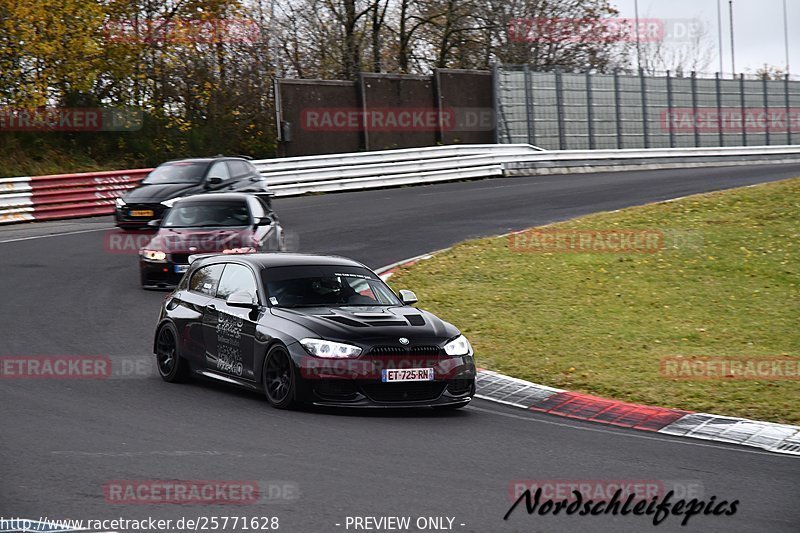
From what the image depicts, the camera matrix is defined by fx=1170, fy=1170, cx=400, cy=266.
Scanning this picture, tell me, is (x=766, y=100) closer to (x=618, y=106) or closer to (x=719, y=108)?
(x=719, y=108)

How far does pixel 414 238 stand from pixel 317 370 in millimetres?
12607

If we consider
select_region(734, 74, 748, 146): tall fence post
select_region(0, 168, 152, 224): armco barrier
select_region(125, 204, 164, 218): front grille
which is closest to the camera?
select_region(125, 204, 164, 218): front grille

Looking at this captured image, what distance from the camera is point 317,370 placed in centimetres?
1016

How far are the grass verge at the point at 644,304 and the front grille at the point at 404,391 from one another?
1817 millimetres

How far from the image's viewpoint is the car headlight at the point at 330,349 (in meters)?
10.2

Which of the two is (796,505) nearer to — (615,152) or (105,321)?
(105,321)

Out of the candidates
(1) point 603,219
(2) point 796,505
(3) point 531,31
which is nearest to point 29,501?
(2) point 796,505

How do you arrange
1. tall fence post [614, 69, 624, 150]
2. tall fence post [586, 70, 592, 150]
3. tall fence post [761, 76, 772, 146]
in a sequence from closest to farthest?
1. tall fence post [586, 70, 592, 150]
2. tall fence post [614, 69, 624, 150]
3. tall fence post [761, 76, 772, 146]

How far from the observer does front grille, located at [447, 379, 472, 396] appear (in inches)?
414

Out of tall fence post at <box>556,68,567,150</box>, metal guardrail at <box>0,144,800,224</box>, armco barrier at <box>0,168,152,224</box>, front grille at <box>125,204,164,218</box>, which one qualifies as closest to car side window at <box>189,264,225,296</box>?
front grille at <box>125,204,164,218</box>

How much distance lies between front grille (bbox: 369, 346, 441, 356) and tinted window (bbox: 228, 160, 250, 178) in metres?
13.9

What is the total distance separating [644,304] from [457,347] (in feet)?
19.0

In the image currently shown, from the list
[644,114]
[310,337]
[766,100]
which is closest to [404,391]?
[310,337]

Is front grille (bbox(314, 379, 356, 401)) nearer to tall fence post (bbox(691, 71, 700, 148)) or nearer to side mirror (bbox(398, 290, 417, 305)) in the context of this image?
side mirror (bbox(398, 290, 417, 305))
